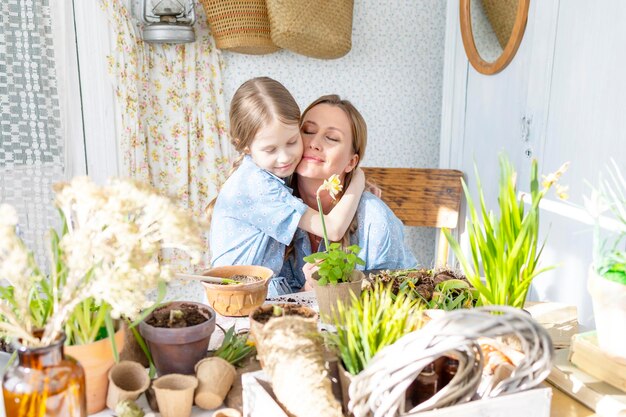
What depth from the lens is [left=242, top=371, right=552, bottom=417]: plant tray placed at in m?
0.71

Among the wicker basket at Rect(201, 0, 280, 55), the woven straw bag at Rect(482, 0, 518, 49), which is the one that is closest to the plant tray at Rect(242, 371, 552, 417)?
the wicker basket at Rect(201, 0, 280, 55)

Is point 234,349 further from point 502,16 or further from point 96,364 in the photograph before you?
point 502,16

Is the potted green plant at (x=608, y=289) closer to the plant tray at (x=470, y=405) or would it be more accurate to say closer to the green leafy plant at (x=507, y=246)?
the green leafy plant at (x=507, y=246)

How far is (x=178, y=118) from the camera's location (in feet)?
9.49

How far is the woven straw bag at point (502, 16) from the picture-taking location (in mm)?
2582

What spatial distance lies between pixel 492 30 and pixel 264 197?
1.79 metres

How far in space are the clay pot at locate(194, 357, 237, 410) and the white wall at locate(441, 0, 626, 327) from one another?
1.66 m

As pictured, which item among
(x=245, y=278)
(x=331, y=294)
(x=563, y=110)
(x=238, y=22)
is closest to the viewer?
(x=331, y=294)

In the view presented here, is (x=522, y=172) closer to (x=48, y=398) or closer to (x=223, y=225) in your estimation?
(x=223, y=225)

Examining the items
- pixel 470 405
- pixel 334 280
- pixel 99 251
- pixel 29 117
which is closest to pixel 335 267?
pixel 334 280

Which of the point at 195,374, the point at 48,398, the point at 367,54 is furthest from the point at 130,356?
the point at 367,54

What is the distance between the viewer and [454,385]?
0.71 meters

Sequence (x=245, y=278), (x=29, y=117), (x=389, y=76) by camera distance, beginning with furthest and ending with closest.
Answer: (x=389, y=76), (x=29, y=117), (x=245, y=278)

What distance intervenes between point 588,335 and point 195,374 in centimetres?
70
